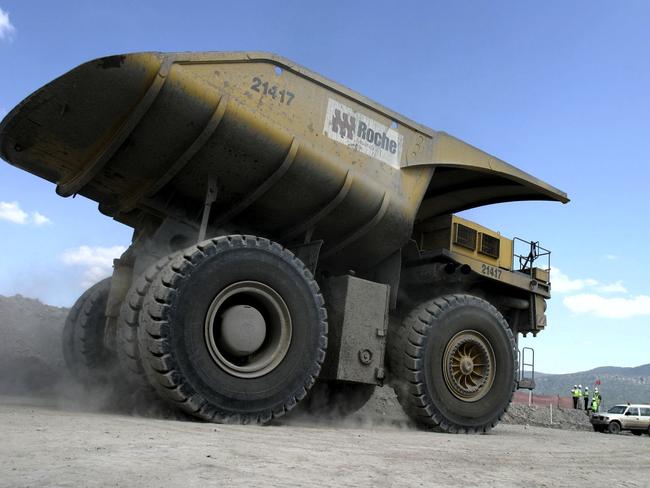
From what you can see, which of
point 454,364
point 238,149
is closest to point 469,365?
point 454,364

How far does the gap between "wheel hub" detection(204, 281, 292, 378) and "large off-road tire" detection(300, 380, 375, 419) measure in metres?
1.37

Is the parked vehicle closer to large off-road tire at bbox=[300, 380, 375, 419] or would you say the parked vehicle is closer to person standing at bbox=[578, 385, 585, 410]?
person standing at bbox=[578, 385, 585, 410]

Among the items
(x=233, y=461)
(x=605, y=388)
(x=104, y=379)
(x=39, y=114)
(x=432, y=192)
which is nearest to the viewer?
(x=233, y=461)

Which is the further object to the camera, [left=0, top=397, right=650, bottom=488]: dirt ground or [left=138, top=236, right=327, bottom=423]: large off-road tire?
[left=138, top=236, right=327, bottom=423]: large off-road tire

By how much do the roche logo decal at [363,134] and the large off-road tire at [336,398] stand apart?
2.62 meters

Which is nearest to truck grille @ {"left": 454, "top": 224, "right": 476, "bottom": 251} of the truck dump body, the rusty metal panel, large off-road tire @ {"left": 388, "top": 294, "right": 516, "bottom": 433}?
large off-road tire @ {"left": 388, "top": 294, "right": 516, "bottom": 433}

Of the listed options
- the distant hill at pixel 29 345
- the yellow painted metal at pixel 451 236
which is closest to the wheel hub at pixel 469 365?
the yellow painted metal at pixel 451 236

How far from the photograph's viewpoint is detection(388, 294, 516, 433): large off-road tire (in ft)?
23.7

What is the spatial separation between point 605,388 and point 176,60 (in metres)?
151

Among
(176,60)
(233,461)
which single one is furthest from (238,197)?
(233,461)

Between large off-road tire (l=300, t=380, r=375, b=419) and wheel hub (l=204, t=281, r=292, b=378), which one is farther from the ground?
wheel hub (l=204, t=281, r=292, b=378)

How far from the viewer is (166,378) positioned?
5004mm

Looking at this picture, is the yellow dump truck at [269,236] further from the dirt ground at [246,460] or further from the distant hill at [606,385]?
the distant hill at [606,385]

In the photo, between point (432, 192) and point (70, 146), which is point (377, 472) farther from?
point (432, 192)
